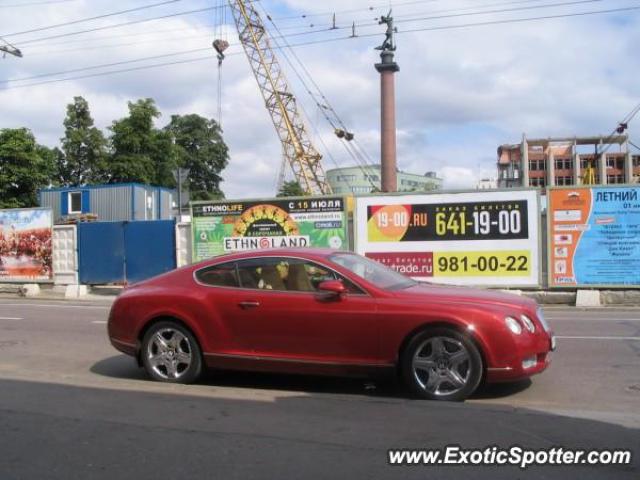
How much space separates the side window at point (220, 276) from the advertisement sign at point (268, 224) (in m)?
9.04

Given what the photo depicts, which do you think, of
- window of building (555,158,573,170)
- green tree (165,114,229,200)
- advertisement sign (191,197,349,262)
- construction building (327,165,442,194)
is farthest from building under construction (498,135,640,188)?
advertisement sign (191,197,349,262)

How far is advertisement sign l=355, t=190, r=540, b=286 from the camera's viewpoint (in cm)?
1477

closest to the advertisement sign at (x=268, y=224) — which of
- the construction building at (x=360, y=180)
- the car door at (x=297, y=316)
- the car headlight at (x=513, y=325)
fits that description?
the car door at (x=297, y=316)

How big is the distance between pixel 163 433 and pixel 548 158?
408 ft

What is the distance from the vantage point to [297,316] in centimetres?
636

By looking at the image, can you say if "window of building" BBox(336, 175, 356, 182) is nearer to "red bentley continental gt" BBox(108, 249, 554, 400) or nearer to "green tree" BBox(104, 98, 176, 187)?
"green tree" BBox(104, 98, 176, 187)

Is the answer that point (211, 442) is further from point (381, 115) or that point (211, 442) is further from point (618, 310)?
point (381, 115)

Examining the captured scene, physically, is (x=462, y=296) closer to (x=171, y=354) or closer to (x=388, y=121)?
(x=171, y=354)

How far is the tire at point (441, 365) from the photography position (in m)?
5.82

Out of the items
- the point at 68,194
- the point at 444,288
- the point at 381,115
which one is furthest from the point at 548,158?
the point at 444,288

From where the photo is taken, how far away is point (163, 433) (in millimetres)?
4859

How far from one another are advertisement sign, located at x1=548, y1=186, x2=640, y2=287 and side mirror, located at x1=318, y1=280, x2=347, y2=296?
31.7 feet

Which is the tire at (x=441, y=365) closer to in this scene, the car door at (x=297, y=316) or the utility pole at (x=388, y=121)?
the car door at (x=297, y=316)

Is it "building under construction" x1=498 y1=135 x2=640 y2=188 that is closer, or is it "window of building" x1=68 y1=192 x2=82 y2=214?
"window of building" x1=68 y1=192 x2=82 y2=214
